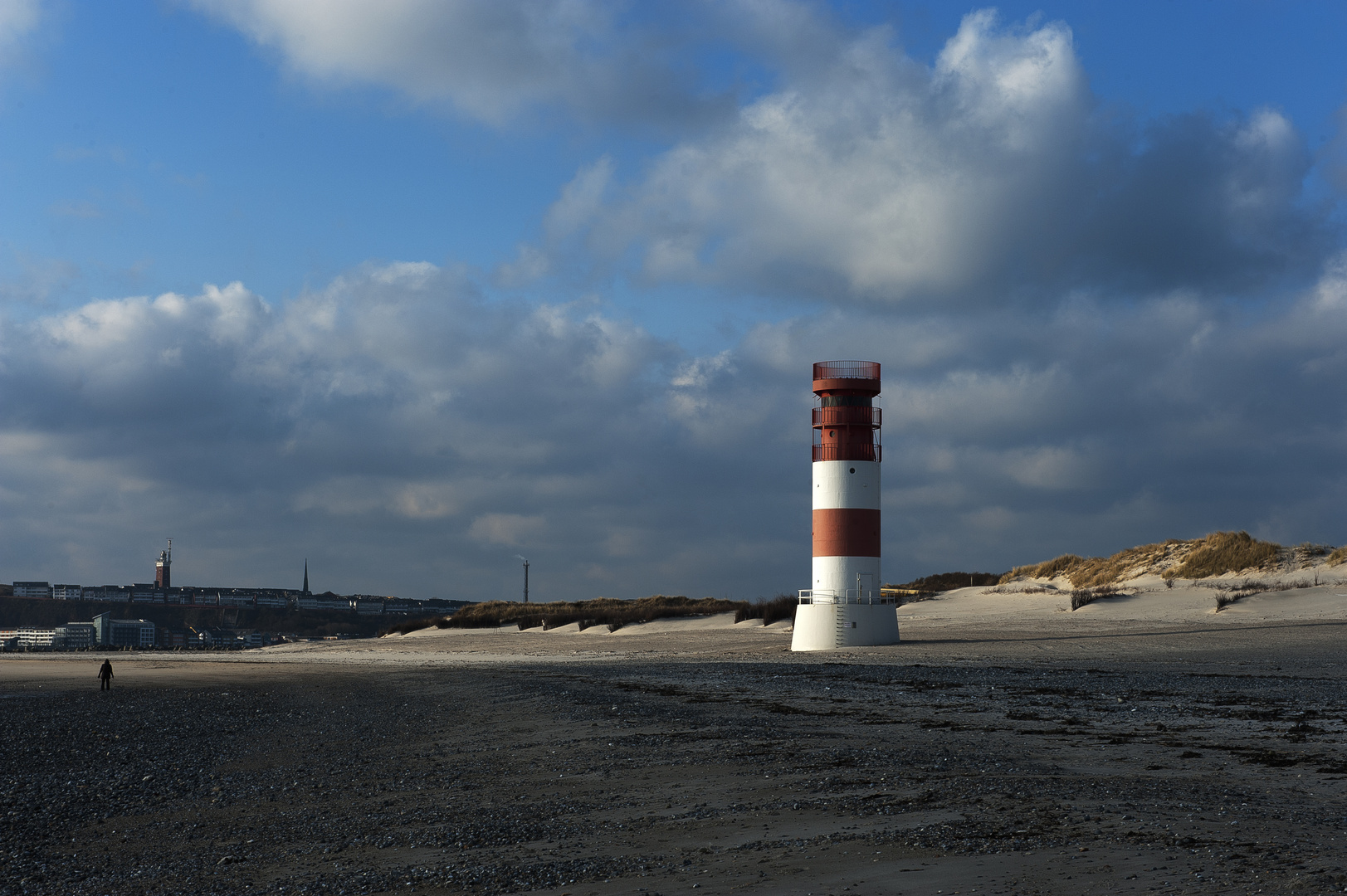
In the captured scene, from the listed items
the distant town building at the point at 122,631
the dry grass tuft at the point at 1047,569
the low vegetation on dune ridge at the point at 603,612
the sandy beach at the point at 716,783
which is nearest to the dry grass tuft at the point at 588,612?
the low vegetation on dune ridge at the point at 603,612

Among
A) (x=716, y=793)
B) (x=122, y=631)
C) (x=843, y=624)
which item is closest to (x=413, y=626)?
(x=843, y=624)

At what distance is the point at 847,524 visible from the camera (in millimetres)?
30453

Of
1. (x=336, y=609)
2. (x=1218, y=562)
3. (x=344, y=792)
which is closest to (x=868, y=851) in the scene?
(x=344, y=792)

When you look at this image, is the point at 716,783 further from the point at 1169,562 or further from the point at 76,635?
the point at 76,635

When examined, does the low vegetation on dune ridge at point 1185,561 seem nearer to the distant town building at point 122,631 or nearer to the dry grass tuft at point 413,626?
the dry grass tuft at point 413,626

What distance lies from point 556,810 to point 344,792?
2981 millimetres

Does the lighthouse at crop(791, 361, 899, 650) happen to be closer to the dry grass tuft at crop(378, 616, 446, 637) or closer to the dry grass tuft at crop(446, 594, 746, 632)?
the dry grass tuft at crop(446, 594, 746, 632)

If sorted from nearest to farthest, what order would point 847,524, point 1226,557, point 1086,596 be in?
1. point 847,524
2. point 1086,596
3. point 1226,557

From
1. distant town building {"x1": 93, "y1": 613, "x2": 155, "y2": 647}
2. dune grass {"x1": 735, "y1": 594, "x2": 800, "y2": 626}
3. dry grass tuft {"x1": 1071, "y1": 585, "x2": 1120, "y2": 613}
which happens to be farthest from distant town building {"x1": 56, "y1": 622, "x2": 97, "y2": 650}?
dry grass tuft {"x1": 1071, "y1": 585, "x2": 1120, "y2": 613}

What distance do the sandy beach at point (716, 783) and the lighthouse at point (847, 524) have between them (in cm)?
593

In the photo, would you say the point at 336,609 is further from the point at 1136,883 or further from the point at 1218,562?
the point at 1136,883

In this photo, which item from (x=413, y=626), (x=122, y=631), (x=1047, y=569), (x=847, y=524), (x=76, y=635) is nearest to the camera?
(x=847, y=524)

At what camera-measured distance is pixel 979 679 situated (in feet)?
67.9

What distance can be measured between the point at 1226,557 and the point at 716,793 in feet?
127
